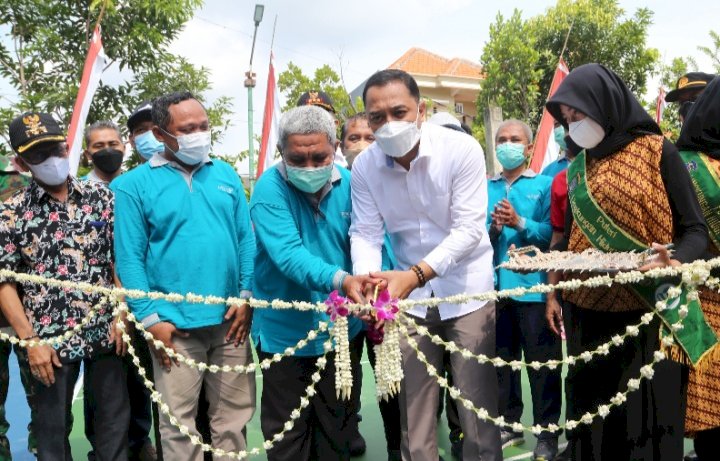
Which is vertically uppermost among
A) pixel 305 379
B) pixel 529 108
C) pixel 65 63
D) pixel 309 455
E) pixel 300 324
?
pixel 529 108

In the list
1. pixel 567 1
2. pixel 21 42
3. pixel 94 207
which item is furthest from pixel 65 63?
pixel 567 1

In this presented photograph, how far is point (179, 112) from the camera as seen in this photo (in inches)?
128

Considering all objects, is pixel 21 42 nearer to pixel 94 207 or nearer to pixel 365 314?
pixel 94 207

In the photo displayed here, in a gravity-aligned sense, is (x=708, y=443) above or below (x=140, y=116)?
below

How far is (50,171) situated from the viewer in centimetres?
325

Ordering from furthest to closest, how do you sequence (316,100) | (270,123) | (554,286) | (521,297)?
(270,123), (316,100), (521,297), (554,286)

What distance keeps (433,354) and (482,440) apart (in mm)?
454

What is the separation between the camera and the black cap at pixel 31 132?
327 cm

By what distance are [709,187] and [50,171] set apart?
3.14 m

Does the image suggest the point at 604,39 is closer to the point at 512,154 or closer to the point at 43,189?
the point at 512,154

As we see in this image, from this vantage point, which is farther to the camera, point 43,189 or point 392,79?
point 43,189

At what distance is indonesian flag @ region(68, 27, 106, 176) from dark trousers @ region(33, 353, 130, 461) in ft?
9.41

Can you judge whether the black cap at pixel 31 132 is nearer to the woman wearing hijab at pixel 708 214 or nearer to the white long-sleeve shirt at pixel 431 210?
the white long-sleeve shirt at pixel 431 210

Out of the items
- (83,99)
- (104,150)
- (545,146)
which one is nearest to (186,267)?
(104,150)
